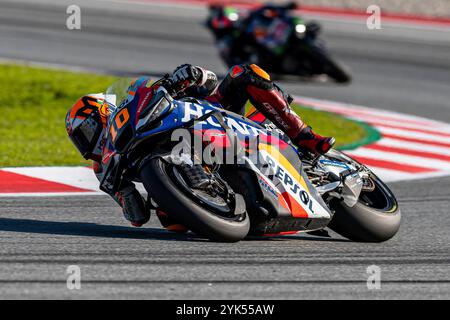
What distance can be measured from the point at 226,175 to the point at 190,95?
0.66 metres

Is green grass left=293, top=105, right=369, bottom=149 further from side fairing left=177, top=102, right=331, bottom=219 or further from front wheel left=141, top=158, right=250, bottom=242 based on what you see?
front wheel left=141, top=158, right=250, bottom=242

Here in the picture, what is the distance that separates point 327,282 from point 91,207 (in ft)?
9.75

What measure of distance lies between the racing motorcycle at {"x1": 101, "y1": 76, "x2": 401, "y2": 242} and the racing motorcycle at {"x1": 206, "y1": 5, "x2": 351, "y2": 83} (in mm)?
11317

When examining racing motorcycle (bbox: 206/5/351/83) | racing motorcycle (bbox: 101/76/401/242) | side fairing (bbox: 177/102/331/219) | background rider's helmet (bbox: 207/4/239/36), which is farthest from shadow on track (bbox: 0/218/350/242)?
background rider's helmet (bbox: 207/4/239/36)

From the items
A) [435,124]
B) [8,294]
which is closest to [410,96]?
[435,124]

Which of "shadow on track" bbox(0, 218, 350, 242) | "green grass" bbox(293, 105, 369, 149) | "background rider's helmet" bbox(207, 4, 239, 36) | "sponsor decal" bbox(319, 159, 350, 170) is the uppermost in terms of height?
"background rider's helmet" bbox(207, 4, 239, 36)

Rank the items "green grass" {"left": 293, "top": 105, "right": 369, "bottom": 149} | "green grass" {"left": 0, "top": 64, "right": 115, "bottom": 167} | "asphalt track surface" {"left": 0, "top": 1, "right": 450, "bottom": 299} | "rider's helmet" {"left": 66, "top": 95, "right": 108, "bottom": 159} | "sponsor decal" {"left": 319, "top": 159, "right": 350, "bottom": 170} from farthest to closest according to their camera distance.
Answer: "green grass" {"left": 293, "top": 105, "right": 369, "bottom": 149} → "green grass" {"left": 0, "top": 64, "right": 115, "bottom": 167} → "sponsor decal" {"left": 319, "top": 159, "right": 350, "bottom": 170} → "rider's helmet" {"left": 66, "top": 95, "right": 108, "bottom": 159} → "asphalt track surface" {"left": 0, "top": 1, "right": 450, "bottom": 299}

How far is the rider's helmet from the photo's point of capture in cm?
763

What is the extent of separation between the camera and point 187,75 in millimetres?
7242

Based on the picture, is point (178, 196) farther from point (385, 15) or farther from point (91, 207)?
point (385, 15)

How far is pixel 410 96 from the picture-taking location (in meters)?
18.2

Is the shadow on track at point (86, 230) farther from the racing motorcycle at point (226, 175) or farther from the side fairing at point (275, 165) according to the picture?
the side fairing at point (275, 165)

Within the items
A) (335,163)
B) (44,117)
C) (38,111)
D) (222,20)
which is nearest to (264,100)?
(335,163)

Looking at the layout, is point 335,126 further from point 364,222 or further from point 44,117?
point 364,222
